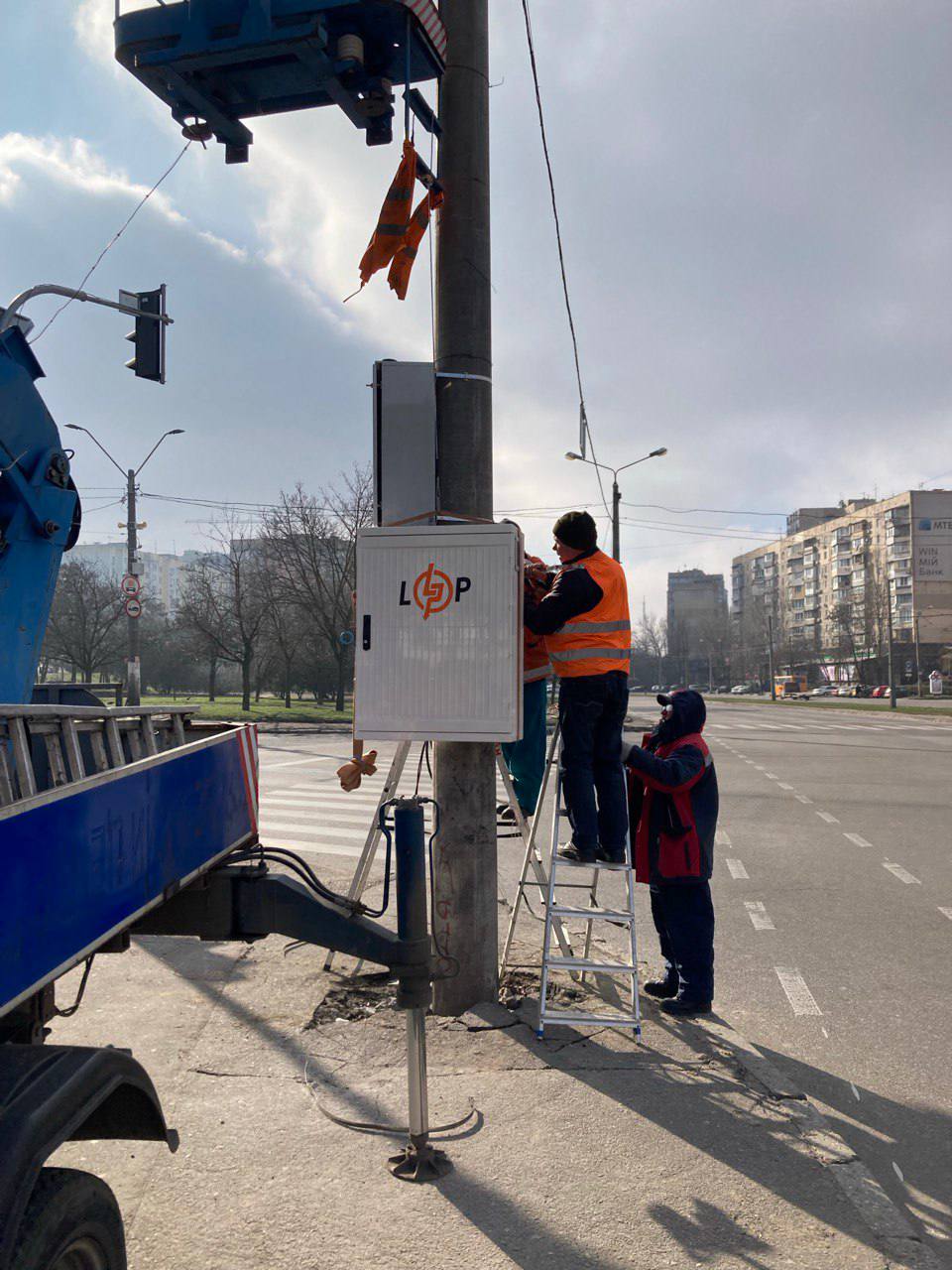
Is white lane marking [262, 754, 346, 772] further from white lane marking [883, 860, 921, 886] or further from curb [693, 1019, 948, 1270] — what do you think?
curb [693, 1019, 948, 1270]

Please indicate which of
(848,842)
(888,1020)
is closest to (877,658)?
(848,842)

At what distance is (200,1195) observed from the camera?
3.29 meters

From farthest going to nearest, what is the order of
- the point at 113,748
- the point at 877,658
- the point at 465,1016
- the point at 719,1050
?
the point at 877,658
the point at 465,1016
the point at 719,1050
the point at 113,748

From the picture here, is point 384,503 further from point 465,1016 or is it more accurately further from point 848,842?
point 848,842

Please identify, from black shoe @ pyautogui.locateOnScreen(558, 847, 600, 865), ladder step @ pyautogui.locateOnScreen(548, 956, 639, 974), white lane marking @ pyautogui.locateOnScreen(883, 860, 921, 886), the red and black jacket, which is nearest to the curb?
ladder step @ pyautogui.locateOnScreen(548, 956, 639, 974)

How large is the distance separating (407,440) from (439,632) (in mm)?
1306

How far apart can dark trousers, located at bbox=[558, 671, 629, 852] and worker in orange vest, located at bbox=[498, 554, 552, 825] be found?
389mm

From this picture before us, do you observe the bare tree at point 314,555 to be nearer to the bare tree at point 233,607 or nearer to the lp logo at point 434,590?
Result: the bare tree at point 233,607

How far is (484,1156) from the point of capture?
3.57m

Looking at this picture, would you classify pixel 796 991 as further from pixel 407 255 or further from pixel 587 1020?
pixel 407 255

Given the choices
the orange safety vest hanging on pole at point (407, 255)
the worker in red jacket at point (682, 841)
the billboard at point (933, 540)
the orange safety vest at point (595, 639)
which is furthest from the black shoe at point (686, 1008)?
the billboard at point (933, 540)

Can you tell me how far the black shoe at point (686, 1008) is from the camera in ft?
17.1

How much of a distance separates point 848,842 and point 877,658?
89.2 meters

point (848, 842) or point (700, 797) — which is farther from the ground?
point (700, 797)
